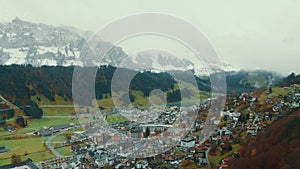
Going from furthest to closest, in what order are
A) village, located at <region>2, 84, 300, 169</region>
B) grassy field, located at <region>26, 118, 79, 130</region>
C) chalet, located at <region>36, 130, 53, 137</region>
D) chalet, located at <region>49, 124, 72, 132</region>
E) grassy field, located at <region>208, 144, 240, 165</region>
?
grassy field, located at <region>26, 118, 79, 130</region>, chalet, located at <region>49, 124, 72, 132</region>, chalet, located at <region>36, 130, 53, 137</region>, village, located at <region>2, 84, 300, 169</region>, grassy field, located at <region>208, 144, 240, 165</region>

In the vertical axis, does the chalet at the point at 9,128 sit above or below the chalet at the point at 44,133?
above

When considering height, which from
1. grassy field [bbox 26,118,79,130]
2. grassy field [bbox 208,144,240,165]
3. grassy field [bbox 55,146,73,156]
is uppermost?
grassy field [bbox 208,144,240,165]

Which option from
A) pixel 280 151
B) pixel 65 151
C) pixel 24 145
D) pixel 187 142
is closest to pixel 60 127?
pixel 24 145

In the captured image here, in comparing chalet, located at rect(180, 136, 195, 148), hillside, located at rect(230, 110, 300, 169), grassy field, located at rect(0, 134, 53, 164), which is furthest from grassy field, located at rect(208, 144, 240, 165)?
grassy field, located at rect(0, 134, 53, 164)

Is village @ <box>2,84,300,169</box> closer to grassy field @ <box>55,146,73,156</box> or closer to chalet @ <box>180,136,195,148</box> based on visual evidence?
chalet @ <box>180,136,195,148</box>

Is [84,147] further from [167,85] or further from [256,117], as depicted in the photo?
[167,85]

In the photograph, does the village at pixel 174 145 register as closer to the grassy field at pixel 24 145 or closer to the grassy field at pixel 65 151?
the grassy field at pixel 65 151

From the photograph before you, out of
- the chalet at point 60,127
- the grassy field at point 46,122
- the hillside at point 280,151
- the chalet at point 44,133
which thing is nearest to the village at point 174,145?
the hillside at point 280,151

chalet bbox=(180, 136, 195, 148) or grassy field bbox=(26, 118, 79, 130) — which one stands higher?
chalet bbox=(180, 136, 195, 148)

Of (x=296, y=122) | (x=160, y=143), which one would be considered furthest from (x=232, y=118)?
(x=296, y=122)

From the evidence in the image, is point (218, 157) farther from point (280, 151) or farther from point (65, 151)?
point (65, 151)

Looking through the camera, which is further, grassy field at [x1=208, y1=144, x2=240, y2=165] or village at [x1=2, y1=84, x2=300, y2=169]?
village at [x1=2, y1=84, x2=300, y2=169]
